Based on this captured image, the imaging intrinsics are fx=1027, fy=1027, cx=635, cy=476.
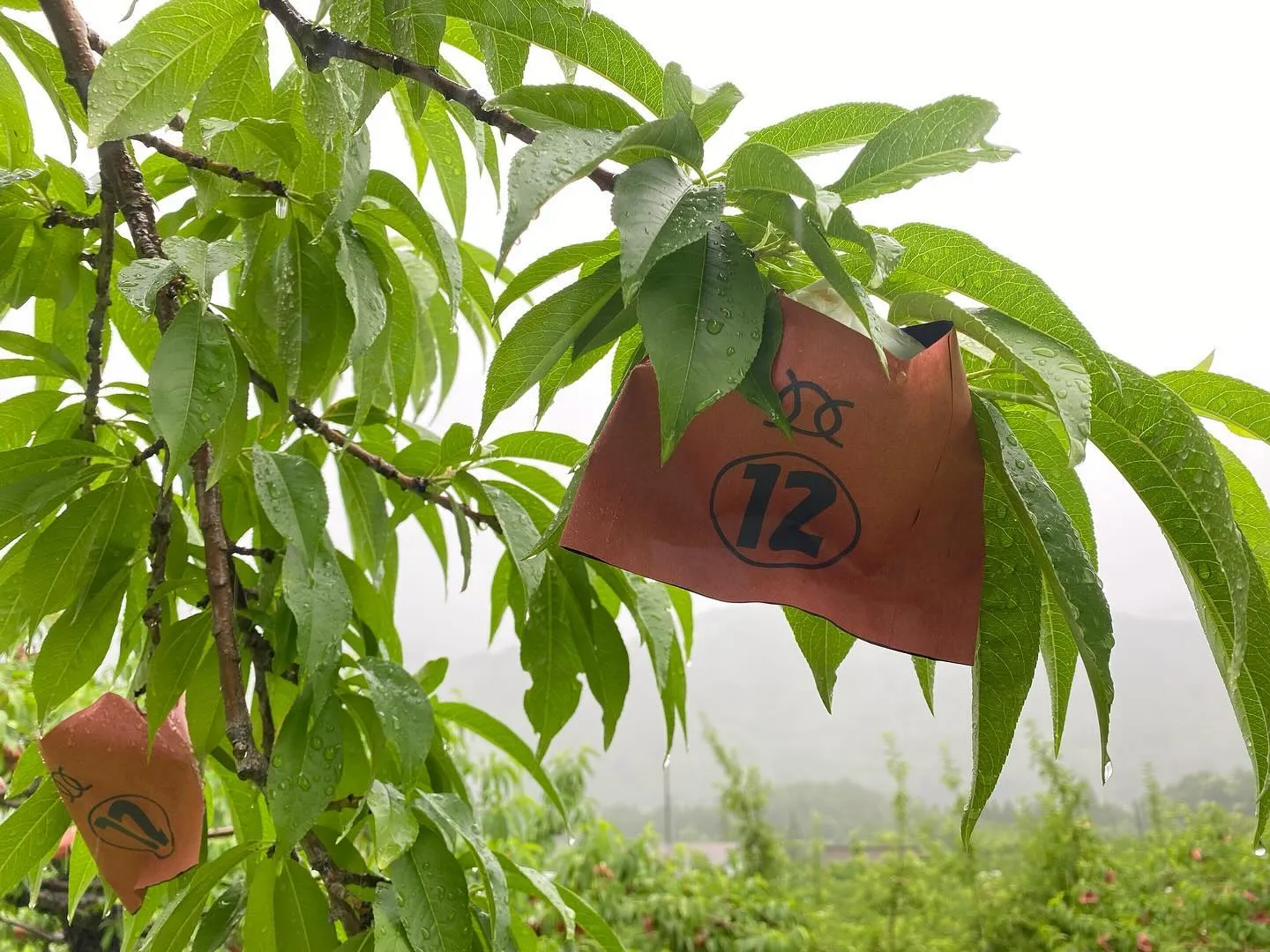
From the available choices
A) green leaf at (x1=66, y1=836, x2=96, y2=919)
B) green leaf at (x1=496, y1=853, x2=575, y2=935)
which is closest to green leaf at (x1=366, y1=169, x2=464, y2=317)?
green leaf at (x1=496, y1=853, x2=575, y2=935)

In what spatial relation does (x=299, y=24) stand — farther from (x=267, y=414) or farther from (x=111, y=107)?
(x=267, y=414)

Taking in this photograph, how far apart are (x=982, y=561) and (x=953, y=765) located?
2.76 meters

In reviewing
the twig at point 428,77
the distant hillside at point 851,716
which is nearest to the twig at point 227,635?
the twig at point 428,77

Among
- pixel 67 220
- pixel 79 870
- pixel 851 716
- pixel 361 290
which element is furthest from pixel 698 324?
pixel 851 716

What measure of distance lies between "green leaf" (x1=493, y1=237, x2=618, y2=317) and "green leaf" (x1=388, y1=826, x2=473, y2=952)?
272mm

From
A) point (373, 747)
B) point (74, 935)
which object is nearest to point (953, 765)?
point (74, 935)

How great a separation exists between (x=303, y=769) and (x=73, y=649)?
179 millimetres

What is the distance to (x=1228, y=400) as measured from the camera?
1.01 feet

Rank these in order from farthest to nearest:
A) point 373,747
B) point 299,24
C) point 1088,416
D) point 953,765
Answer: point 953,765 < point 373,747 < point 299,24 < point 1088,416

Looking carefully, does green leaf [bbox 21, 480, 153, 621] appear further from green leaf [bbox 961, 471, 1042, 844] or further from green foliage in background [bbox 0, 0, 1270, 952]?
green leaf [bbox 961, 471, 1042, 844]

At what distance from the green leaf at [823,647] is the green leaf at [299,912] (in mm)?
280

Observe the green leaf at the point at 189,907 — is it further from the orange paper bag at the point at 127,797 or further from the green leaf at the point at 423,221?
the green leaf at the point at 423,221

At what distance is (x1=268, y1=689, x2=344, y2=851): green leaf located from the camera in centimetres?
44

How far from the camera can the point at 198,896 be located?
50cm
